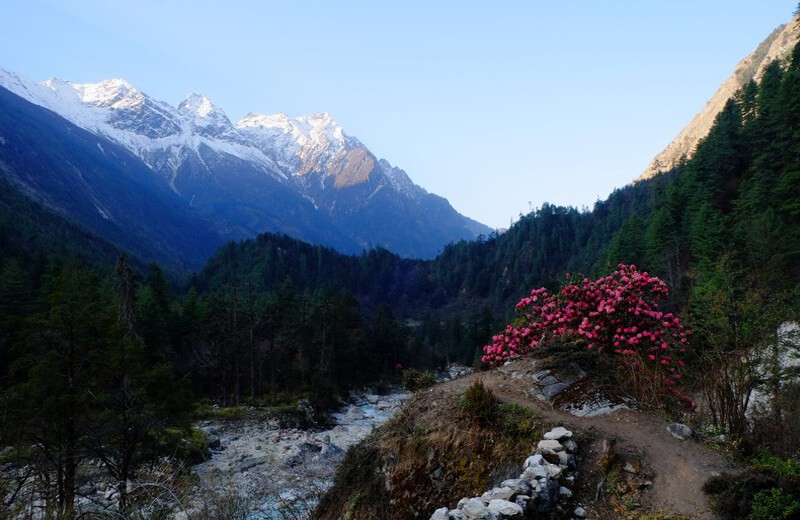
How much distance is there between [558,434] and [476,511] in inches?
104

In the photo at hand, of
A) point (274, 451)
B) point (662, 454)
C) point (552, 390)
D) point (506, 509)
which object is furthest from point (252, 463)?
point (662, 454)

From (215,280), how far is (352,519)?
129185mm

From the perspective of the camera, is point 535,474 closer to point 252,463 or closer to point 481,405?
point 481,405

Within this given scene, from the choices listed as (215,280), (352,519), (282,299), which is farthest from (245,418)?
(215,280)

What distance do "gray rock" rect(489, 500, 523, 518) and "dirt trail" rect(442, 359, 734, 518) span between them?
230cm

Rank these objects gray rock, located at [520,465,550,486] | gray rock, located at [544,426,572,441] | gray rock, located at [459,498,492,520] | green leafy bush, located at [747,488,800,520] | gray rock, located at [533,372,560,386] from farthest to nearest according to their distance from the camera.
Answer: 1. gray rock, located at [533,372,560,386]
2. gray rock, located at [544,426,572,441]
3. gray rock, located at [520,465,550,486]
4. gray rock, located at [459,498,492,520]
5. green leafy bush, located at [747,488,800,520]

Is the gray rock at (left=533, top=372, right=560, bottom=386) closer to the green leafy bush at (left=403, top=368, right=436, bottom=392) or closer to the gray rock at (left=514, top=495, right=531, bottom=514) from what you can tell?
the green leafy bush at (left=403, top=368, right=436, bottom=392)

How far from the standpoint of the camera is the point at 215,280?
129m

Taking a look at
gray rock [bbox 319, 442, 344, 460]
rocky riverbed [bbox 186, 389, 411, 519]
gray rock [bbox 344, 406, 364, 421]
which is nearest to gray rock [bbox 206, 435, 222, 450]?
rocky riverbed [bbox 186, 389, 411, 519]

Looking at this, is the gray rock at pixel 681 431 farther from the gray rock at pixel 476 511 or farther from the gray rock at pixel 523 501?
the gray rock at pixel 476 511

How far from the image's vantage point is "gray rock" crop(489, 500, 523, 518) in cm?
681

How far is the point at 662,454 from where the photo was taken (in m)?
8.21

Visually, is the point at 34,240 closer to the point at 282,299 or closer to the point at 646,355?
the point at 282,299

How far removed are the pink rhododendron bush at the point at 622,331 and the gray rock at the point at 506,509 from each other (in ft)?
16.3
